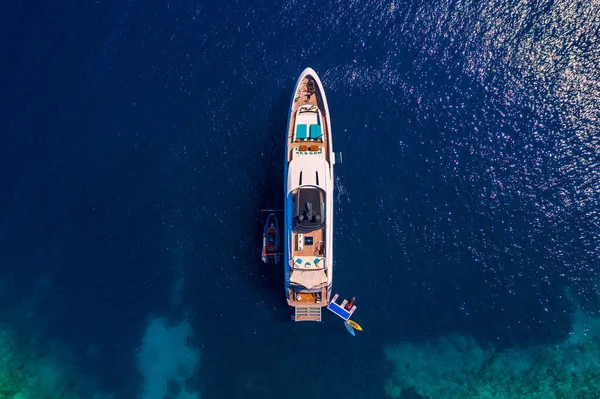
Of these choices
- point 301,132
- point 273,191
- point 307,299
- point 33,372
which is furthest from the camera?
point 273,191

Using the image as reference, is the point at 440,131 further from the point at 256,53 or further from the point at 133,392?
the point at 133,392

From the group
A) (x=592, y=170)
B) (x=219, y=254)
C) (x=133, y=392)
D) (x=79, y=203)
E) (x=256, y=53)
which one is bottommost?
(x=133, y=392)

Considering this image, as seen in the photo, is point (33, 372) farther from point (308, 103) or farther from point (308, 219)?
point (308, 103)

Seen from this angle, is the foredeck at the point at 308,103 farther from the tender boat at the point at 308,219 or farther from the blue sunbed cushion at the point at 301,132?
the blue sunbed cushion at the point at 301,132

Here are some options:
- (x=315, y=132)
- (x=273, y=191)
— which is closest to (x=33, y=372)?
(x=273, y=191)

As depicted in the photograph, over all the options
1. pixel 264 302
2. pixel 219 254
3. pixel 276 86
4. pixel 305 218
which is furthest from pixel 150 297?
pixel 276 86

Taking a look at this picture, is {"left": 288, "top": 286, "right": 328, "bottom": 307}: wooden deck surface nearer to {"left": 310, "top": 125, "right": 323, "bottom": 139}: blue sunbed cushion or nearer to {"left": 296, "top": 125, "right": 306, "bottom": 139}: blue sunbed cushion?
{"left": 296, "top": 125, "right": 306, "bottom": 139}: blue sunbed cushion
